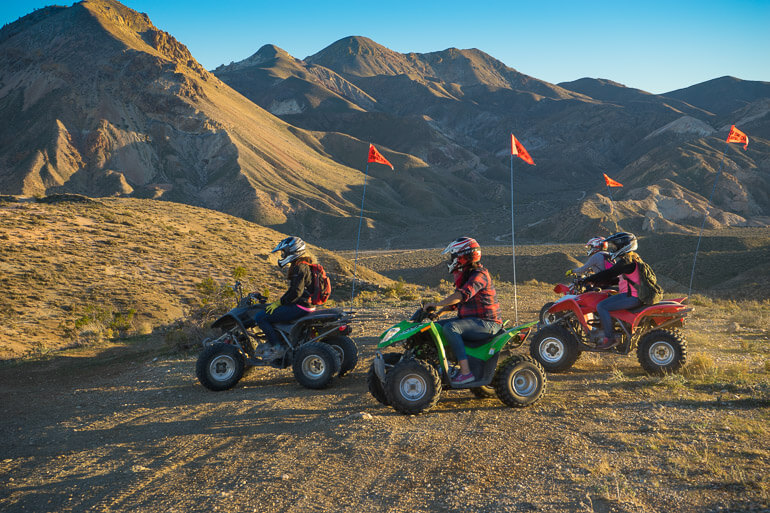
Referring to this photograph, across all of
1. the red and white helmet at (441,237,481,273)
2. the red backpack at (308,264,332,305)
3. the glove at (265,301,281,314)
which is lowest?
the glove at (265,301,281,314)

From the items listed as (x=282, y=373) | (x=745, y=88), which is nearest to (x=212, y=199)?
(x=282, y=373)

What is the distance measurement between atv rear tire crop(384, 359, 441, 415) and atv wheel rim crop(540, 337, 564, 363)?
3.30 meters

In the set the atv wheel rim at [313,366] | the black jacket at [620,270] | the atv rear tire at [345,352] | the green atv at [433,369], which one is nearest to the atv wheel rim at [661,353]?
the black jacket at [620,270]

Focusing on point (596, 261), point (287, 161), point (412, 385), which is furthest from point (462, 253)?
point (287, 161)

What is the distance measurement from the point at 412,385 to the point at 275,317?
8.82 ft

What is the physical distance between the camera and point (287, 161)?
94.4 m

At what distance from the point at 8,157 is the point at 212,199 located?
93.3ft

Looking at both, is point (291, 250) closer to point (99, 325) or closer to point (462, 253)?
point (462, 253)

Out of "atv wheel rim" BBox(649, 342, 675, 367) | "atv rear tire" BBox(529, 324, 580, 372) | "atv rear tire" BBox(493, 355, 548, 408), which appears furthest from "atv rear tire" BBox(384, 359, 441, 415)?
"atv wheel rim" BBox(649, 342, 675, 367)

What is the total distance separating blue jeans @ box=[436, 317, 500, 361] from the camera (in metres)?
6.41

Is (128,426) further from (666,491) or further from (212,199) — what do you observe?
(212,199)

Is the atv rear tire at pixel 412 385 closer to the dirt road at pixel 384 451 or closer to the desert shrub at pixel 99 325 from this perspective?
the dirt road at pixel 384 451

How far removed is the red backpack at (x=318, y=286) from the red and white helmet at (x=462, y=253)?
7.98 ft

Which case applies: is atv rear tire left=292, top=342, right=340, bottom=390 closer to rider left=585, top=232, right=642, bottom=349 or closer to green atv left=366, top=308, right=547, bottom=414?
green atv left=366, top=308, right=547, bottom=414
